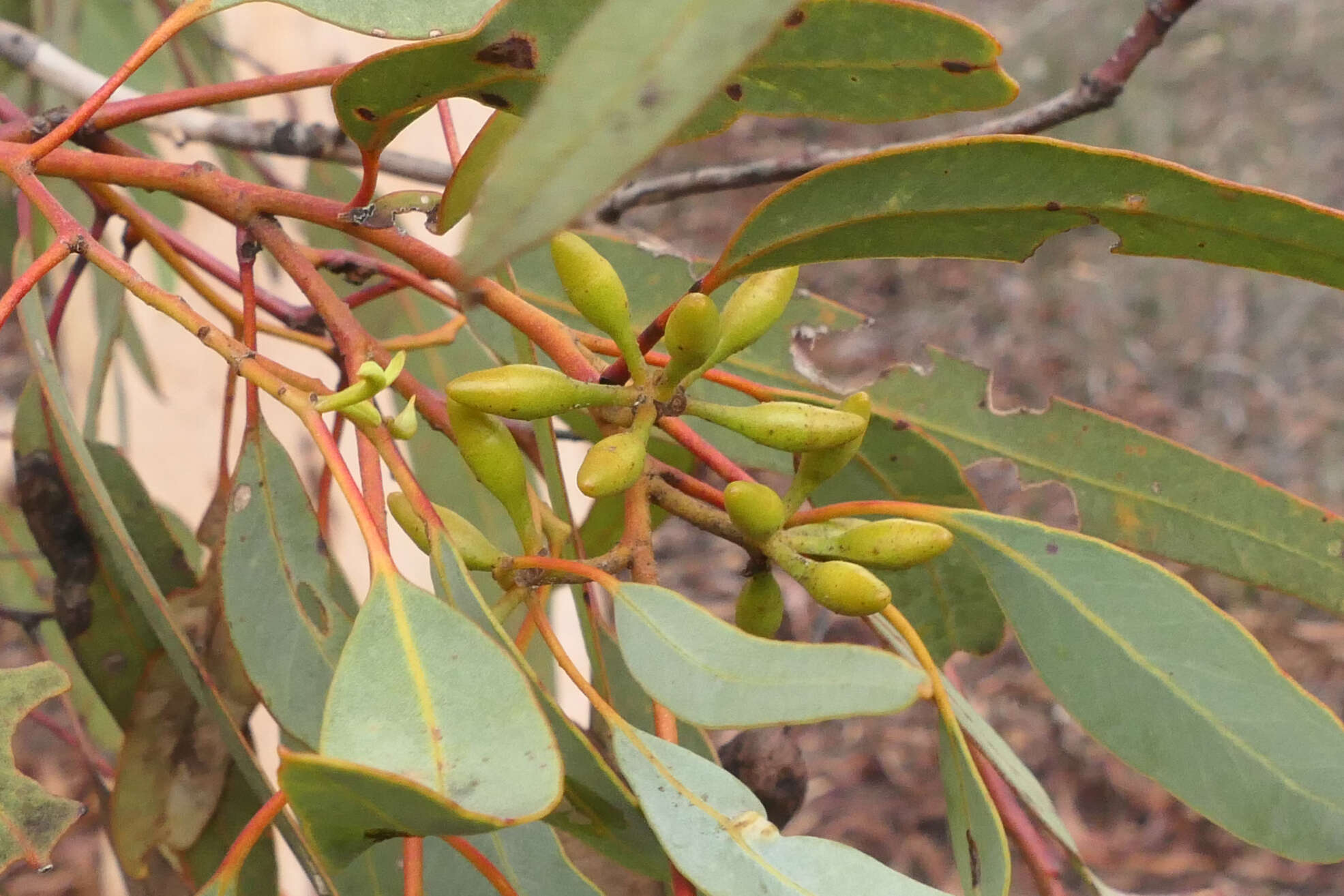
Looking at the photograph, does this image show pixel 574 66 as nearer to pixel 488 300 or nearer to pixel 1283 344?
pixel 488 300

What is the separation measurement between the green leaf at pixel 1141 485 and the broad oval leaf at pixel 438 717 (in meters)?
0.39

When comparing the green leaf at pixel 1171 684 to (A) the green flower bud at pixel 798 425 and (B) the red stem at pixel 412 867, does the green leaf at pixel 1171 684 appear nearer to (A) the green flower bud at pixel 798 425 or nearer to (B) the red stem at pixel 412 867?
(A) the green flower bud at pixel 798 425

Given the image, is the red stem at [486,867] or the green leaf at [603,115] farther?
the red stem at [486,867]

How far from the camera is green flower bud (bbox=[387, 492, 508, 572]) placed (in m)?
0.44

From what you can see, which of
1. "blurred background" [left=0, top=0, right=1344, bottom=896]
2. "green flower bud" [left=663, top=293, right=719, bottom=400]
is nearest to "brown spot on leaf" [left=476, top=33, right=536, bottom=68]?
"green flower bud" [left=663, top=293, right=719, bottom=400]

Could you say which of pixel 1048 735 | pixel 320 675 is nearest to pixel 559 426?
pixel 320 675

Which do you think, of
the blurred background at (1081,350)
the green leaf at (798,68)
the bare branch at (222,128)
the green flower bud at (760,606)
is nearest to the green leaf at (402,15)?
the green leaf at (798,68)

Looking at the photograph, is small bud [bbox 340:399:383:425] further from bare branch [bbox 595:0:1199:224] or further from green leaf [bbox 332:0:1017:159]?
bare branch [bbox 595:0:1199:224]

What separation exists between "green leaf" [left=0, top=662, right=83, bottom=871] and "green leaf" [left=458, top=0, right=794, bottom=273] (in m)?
0.33

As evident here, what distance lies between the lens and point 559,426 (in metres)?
1.01

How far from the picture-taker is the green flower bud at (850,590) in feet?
1.24

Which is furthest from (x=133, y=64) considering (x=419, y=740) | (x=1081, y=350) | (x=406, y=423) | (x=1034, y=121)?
(x=1081, y=350)

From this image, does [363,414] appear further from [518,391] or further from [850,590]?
[850,590]

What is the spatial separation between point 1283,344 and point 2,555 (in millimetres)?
2279
